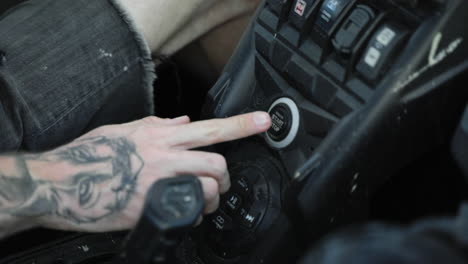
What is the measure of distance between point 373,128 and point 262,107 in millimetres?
239

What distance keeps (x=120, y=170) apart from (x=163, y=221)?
0.81 ft

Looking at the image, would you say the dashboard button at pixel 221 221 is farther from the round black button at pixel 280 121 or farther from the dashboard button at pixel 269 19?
the dashboard button at pixel 269 19

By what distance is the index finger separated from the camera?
919 mm

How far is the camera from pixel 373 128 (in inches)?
32.0

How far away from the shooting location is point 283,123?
37.6 inches

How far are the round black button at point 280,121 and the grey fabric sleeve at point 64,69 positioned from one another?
29cm

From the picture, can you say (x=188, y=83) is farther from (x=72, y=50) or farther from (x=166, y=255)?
(x=166, y=255)

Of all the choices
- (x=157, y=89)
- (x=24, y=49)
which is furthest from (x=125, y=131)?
(x=157, y=89)

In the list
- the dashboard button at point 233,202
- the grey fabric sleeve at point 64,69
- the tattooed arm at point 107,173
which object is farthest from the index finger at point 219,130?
the grey fabric sleeve at point 64,69

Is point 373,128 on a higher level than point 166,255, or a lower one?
higher

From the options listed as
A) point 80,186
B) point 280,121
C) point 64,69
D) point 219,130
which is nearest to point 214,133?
point 219,130

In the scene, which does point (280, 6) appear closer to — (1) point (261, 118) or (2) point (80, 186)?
(1) point (261, 118)

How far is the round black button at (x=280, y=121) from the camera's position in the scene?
953mm

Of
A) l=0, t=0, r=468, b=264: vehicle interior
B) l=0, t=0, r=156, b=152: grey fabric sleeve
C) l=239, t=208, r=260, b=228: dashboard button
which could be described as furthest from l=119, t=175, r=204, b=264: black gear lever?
l=0, t=0, r=156, b=152: grey fabric sleeve
